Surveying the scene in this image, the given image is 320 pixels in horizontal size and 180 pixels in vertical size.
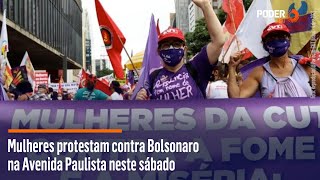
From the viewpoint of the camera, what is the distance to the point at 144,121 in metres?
3.24

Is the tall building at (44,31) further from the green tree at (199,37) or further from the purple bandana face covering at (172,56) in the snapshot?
the purple bandana face covering at (172,56)

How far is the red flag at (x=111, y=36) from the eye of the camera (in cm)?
692

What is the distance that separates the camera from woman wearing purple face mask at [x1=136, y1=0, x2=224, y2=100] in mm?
3736

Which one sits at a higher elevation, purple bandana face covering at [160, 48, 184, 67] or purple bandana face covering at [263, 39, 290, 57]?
purple bandana face covering at [263, 39, 290, 57]

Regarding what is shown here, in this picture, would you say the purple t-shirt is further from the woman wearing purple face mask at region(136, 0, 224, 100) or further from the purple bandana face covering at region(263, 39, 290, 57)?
the purple bandana face covering at region(263, 39, 290, 57)

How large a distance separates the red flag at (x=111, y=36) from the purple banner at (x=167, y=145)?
3.74 meters

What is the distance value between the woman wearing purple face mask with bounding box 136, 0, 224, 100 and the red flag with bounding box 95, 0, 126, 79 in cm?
311

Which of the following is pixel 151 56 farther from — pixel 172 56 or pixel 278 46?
pixel 278 46

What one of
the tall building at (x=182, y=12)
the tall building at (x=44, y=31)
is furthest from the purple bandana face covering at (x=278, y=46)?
the tall building at (x=182, y=12)

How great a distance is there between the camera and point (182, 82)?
3.77 m

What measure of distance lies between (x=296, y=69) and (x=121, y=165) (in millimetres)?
1602

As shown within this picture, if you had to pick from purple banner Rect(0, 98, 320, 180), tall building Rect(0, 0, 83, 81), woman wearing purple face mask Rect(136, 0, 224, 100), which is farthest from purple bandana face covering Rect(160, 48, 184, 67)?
tall building Rect(0, 0, 83, 81)

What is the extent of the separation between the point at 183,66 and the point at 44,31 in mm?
29403

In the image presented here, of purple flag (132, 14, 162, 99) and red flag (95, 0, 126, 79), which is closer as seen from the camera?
purple flag (132, 14, 162, 99)
